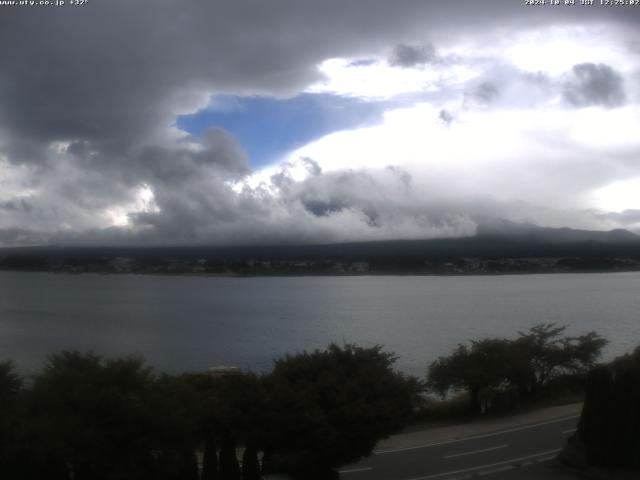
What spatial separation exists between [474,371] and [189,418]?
641 inches

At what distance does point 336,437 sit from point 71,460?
5.94 m

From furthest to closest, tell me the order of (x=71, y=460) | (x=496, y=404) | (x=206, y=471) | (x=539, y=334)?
(x=539, y=334) → (x=496, y=404) → (x=206, y=471) → (x=71, y=460)

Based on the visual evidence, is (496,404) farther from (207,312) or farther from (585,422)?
(207,312)

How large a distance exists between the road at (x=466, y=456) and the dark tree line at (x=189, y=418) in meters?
2.09

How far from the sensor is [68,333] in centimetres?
6700

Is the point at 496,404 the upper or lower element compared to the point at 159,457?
lower

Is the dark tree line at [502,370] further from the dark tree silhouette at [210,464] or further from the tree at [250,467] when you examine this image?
the dark tree silhouette at [210,464]

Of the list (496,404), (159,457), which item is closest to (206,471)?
(159,457)

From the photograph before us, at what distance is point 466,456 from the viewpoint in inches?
772

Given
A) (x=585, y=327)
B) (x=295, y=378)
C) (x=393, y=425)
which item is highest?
(x=295, y=378)

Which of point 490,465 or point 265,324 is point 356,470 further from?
point 265,324

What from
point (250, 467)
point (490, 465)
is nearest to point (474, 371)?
point (490, 465)

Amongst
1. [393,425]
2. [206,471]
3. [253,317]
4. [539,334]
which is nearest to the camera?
[206,471]

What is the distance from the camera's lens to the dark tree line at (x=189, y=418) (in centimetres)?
1403
